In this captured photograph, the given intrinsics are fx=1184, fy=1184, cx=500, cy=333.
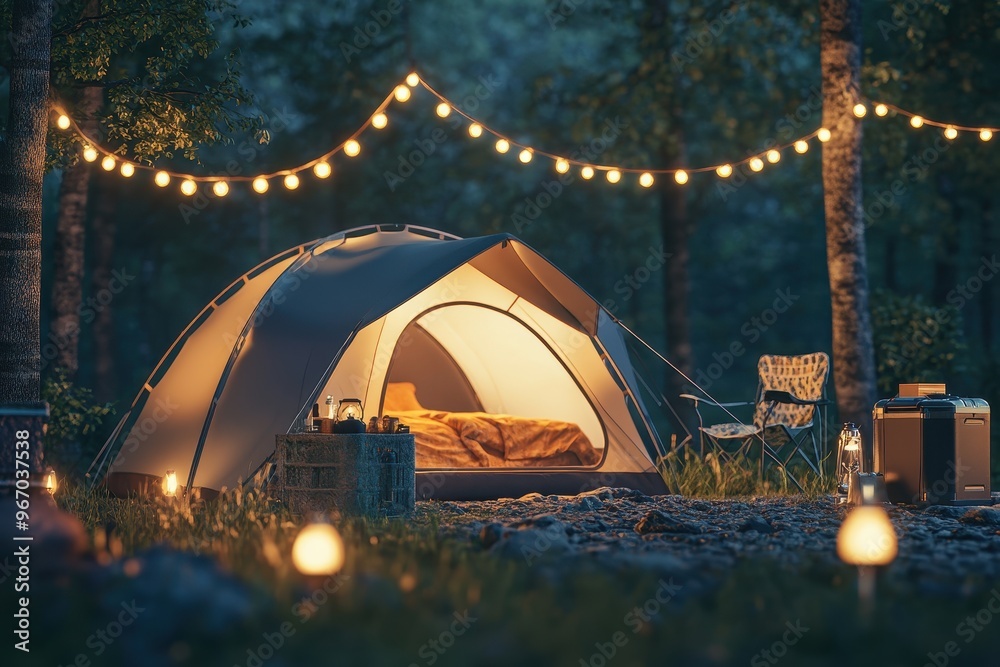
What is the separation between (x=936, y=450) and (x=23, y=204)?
4815mm

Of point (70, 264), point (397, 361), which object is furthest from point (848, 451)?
point (70, 264)

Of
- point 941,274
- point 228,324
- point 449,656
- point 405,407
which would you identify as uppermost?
point 941,274

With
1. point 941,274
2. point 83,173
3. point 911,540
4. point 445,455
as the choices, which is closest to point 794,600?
point 911,540

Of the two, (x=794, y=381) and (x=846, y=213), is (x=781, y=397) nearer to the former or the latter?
(x=794, y=381)

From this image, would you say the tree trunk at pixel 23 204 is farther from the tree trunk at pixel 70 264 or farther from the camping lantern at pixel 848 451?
the camping lantern at pixel 848 451

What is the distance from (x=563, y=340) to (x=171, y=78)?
10.3ft

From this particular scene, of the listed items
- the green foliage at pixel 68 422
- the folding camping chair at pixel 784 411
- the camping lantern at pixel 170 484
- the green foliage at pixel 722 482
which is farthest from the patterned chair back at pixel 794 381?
the green foliage at pixel 68 422

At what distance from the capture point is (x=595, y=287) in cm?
2081

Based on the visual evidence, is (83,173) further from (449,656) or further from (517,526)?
(449,656)

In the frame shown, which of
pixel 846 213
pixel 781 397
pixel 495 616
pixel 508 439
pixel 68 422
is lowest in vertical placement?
pixel 495 616

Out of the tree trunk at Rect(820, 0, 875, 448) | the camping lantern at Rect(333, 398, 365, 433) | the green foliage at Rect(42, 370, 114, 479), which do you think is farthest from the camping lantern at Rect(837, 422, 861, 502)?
the green foliage at Rect(42, 370, 114, 479)

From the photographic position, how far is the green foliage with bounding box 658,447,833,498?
712cm

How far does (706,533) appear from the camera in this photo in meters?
4.92

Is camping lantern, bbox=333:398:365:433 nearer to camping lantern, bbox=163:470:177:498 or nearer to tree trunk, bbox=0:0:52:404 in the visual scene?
camping lantern, bbox=163:470:177:498
